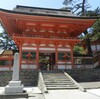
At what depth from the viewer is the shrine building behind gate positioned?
23.8 metres

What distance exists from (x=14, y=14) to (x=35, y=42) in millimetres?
4162

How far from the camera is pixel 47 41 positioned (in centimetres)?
2477

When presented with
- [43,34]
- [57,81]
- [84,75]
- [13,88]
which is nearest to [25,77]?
[57,81]

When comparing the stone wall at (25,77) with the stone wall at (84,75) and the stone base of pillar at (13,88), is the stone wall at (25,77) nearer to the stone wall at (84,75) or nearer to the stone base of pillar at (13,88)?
the stone wall at (84,75)

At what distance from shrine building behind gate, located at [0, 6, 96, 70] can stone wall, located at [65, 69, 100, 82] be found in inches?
80.0

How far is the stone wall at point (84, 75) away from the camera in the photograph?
22625mm

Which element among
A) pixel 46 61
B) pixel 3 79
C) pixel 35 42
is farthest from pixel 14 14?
pixel 46 61

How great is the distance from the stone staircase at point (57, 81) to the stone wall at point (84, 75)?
1.92m

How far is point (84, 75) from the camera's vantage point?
2286cm

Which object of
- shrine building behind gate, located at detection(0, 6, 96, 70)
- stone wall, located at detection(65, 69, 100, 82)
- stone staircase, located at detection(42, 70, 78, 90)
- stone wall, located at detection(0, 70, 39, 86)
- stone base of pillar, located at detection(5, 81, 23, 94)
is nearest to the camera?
stone base of pillar, located at detection(5, 81, 23, 94)

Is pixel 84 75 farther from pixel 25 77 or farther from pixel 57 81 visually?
pixel 25 77

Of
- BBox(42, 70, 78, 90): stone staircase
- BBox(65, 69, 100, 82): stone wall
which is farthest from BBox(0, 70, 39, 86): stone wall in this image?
BBox(65, 69, 100, 82): stone wall

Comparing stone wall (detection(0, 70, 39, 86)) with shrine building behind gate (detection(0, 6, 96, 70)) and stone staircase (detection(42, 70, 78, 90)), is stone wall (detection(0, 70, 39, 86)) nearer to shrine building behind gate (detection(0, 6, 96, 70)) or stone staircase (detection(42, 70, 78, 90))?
stone staircase (detection(42, 70, 78, 90))

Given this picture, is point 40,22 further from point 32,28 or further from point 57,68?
point 57,68
